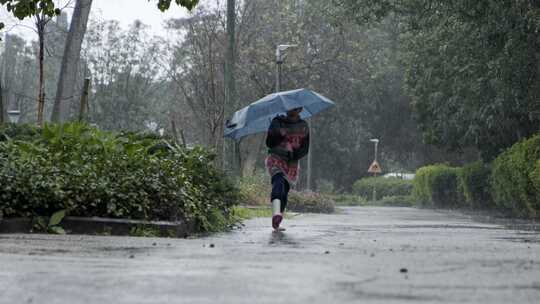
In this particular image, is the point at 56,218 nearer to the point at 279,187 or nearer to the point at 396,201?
the point at 279,187

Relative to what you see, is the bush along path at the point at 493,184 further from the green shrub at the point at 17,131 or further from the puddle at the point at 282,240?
the green shrub at the point at 17,131

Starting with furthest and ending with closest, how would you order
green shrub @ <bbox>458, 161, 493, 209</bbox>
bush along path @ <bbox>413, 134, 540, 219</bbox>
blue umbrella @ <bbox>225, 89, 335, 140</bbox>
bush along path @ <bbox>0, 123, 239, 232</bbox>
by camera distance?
green shrub @ <bbox>458, 161, 493, 209</bbox>
bush along path @ <bbox>413, 134, 540, 219</bbox>
blue umbrella @ <bbox>225, 89, 335, 140</bbox>
bush along path @ <bbox>0, 123, 239, 232</bbox>

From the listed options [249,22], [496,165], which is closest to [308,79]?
[249,22]

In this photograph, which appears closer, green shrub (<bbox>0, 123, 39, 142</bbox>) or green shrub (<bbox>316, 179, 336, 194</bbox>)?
green shrub (<bbox>0, 123, 39, 142</bbox>)

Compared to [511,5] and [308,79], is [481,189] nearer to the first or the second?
[511,5]

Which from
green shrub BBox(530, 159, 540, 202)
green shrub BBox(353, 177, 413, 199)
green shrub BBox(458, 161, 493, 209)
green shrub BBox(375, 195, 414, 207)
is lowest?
green shrub BBox(530, 159, 540, 202)

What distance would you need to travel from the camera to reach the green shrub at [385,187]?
76.1m

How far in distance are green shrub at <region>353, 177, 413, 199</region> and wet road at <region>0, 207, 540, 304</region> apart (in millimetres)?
64423

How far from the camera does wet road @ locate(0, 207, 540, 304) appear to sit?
663 centimetres

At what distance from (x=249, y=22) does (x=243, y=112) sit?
3641cm

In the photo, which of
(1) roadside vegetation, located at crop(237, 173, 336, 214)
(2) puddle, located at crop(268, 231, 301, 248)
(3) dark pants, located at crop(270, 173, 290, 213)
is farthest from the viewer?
(1) roadside vegetation, located at crop(237, 173, 336, 214)

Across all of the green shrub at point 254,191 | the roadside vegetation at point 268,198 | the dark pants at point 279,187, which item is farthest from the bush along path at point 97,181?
the roadside vegetation at point 268,198

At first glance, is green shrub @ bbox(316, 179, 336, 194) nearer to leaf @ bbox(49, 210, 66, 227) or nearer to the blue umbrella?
the blue umbrella

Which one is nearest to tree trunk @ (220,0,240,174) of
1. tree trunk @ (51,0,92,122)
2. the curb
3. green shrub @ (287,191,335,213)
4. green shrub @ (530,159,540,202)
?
tree trunk @ (51,0,92,122)
